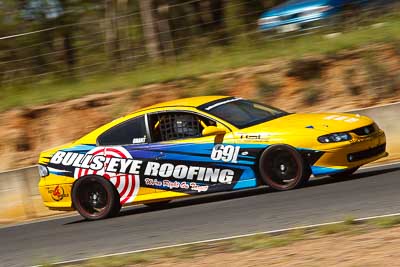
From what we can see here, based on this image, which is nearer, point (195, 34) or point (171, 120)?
point (171, 120)

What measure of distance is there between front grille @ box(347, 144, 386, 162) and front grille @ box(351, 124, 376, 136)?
0.72 ft

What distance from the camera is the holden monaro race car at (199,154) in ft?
36.9

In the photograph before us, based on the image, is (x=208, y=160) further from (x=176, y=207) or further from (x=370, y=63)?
(x=370, y=63)

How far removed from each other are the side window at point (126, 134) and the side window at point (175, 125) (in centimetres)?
15

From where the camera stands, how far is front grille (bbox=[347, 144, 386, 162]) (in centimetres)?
1121

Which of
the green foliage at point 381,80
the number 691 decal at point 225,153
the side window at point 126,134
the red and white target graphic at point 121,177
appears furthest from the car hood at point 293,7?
the number 691 decal at point 225,153

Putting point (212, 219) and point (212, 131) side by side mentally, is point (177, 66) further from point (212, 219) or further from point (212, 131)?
point (212, 219)

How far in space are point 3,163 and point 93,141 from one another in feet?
22.3

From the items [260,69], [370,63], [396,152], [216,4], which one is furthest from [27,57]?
[396,152]

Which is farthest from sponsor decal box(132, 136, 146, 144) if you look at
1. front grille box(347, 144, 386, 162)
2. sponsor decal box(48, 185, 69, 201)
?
front grille box(347, 144, 386, 162)

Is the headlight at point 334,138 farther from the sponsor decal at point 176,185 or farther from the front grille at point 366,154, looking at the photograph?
the sponsor decal at point 176,185

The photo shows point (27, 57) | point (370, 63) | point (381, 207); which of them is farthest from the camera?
point (27, 57)

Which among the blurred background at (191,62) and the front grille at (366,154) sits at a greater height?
the blurred background at (191,62)

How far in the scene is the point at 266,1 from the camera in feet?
65.2
